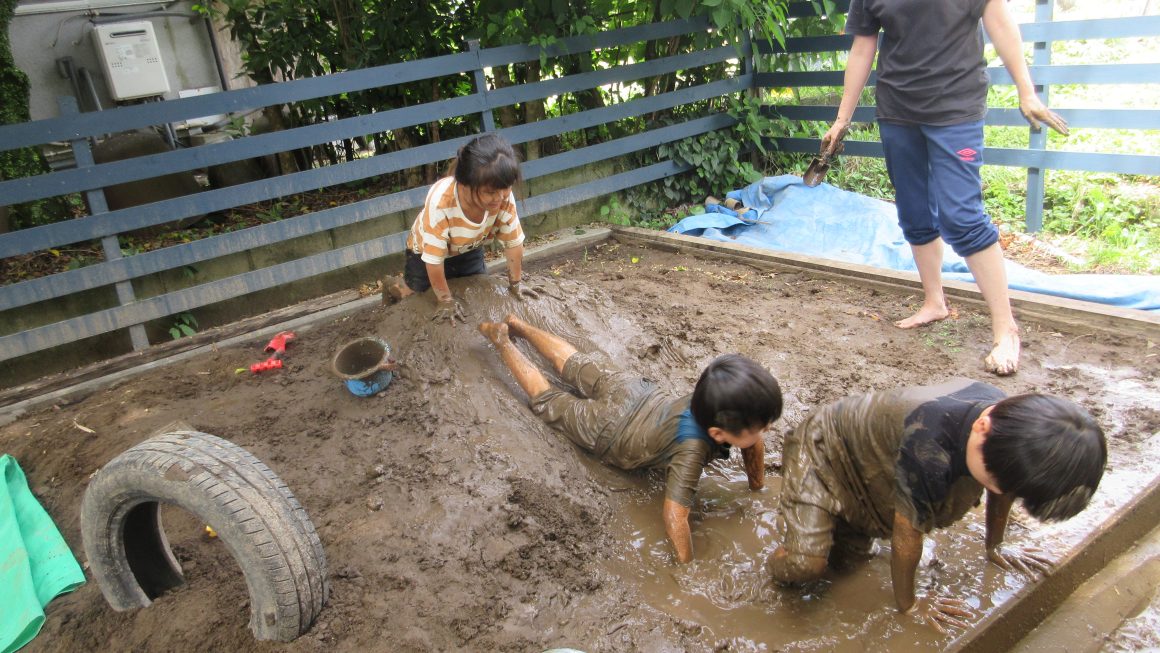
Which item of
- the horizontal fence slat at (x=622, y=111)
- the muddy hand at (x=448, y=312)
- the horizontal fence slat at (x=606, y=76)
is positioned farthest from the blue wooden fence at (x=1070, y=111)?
the muddy hand at (x=448, y=312)

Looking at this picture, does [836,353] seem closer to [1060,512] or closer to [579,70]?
[1060,512]

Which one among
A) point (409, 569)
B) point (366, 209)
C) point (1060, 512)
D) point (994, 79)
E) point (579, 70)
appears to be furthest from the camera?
point (579, 70)

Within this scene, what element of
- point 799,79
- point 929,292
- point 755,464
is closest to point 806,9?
point 799,79

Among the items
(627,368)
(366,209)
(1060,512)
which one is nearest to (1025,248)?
(627,368)

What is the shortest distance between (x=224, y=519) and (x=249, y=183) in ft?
10.1

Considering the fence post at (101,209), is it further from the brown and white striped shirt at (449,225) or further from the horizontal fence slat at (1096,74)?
the horizontal fence slat at (1096,74)

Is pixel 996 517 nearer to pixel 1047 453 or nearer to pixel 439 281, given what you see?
pixel 1047 453

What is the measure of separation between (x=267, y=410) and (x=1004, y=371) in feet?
11.8

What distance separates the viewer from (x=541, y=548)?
8.89 ft

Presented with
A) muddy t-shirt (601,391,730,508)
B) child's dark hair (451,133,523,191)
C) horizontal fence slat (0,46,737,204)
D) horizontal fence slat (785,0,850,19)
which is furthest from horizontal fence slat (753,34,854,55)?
muddy t-shirt (601,391,730,508)

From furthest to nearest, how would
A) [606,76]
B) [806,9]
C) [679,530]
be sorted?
[806,9], [606,76], [679,530]

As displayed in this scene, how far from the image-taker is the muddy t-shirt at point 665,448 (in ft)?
8.96

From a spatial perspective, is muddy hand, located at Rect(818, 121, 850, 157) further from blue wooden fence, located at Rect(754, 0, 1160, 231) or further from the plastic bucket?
the plastic bucket

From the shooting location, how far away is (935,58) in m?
3.59
